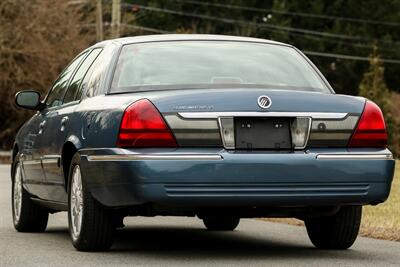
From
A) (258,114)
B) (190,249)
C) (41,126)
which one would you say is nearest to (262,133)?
(258,114)

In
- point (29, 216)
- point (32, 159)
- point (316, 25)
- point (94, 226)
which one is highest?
point (94, 226)

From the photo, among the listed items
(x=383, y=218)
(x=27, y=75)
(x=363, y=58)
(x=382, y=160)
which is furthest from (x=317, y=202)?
(x=363, y=58)

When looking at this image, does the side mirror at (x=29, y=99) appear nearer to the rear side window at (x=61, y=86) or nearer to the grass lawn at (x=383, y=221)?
the rear side window at (x=61, y=86)

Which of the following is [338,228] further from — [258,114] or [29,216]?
[29,216]

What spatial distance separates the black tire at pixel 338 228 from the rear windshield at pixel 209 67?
0.97 metres

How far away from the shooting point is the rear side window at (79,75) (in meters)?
9.56

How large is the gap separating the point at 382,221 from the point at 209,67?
13.5ft

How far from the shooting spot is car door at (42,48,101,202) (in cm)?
918

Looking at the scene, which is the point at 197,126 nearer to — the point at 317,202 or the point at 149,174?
the point at 149,174

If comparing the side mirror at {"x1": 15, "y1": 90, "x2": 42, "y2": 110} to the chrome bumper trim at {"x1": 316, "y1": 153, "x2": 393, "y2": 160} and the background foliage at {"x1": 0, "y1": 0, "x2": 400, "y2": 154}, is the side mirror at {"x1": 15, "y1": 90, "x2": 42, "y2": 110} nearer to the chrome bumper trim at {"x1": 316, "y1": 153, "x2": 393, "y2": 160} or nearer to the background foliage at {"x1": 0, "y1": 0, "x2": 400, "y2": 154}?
the chrome bumper trim at {"x1": 316, "y1": 153, "x2": 393, "y2": 160}

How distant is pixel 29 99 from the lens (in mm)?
10445

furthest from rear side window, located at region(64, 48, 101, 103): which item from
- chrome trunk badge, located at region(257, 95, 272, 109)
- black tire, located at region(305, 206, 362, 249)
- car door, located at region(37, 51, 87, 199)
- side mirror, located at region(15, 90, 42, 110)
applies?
black tire, located at region(305, 206, 362, 249)

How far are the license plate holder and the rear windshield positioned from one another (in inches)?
23.2

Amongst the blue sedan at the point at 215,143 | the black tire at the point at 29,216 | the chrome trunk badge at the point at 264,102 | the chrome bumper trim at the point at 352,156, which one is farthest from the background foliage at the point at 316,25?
the chrome trunk badge at the point at 264,102
